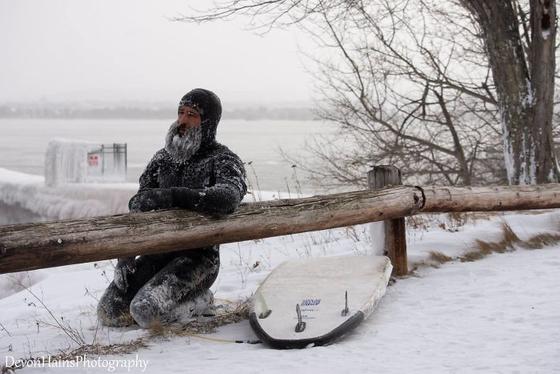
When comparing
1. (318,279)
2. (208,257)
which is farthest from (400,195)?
(208,257)

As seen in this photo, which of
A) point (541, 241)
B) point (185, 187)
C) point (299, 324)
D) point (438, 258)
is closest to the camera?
point (299, 324)

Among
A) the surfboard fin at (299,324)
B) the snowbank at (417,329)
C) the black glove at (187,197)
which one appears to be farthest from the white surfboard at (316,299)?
the black glove at (187,197)

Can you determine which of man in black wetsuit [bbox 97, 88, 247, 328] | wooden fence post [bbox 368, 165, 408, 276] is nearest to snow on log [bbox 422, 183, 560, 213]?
wooden fence post [bbox 368, 165, 408, 276]

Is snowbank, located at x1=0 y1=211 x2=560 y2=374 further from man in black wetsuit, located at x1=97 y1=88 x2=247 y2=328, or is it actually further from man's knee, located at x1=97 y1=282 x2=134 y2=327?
man in black wetsuit, located at x1=97 y1=88 x2=247 y2=328

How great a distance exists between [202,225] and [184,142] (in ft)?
2.21

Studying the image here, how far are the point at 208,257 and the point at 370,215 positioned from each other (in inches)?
48.8

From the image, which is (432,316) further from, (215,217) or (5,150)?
(5,150)

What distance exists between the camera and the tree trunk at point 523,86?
866cm

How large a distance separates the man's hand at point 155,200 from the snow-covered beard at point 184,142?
1.46 feet

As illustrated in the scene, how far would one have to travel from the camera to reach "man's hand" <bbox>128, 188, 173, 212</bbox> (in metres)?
4.16

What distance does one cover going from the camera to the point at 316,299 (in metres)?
4.44

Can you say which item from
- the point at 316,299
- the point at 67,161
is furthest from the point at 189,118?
the point at 67,161

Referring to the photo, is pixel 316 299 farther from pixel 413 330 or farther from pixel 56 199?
pixel 56 199

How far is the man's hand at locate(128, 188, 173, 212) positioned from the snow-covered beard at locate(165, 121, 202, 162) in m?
0.45
